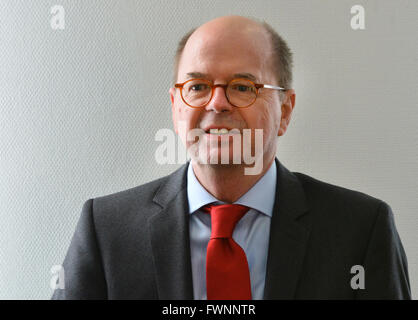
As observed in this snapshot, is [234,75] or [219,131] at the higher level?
[234,75]

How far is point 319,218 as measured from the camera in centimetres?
120

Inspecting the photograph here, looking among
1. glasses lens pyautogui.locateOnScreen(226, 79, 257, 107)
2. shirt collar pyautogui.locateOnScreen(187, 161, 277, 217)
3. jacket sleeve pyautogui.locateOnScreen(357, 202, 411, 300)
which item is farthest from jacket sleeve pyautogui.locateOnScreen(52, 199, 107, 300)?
jacket sleeve pyautogui.locateOnScreen(357, 202, 411, 300)

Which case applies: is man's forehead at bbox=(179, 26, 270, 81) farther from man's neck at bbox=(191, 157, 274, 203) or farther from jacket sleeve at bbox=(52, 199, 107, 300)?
jacket sleeve at bbox=(52, 199, 107, 300)

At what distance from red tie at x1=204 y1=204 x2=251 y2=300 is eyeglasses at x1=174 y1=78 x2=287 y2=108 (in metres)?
0.35

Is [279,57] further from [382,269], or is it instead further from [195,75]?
[382,269]

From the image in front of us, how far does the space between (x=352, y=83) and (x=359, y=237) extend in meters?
0.61

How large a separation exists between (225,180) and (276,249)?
0.23 metres

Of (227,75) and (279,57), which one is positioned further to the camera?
(279,57)

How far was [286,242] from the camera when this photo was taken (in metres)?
1.15

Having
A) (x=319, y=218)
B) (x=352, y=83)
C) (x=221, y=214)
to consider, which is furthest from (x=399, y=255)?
(x=352, y=83)

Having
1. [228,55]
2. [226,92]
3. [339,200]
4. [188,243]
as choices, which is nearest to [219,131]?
[226,92]

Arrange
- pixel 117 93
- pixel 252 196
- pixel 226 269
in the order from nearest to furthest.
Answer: pixel 226 269 < pixel 252 196 < pixel 117 93
